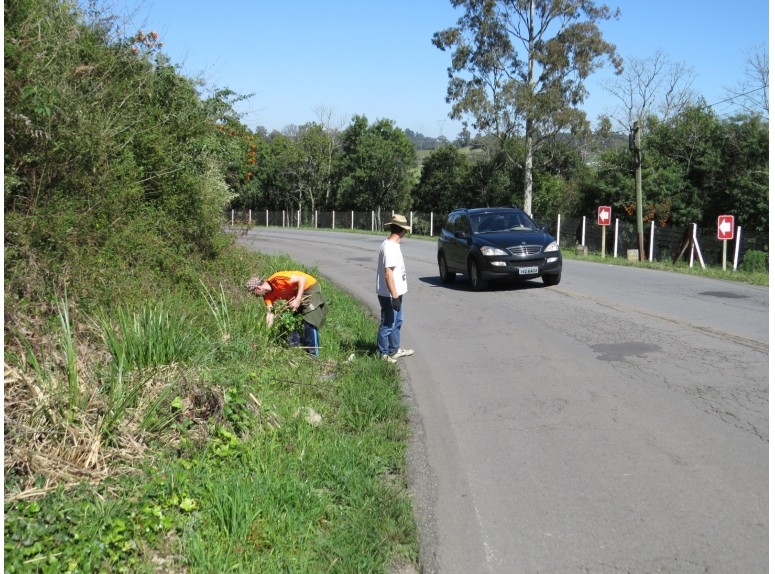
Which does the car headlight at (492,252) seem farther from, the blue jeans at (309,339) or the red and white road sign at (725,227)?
the red and white road sign at (725,227)

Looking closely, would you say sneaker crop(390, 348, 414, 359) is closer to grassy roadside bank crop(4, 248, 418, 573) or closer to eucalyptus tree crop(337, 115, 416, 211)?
grassy roadside bank crop(4, 248, 418, 573)

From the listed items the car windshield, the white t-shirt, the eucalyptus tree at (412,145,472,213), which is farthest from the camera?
the eucalyptus tree at (412,145,472,213)

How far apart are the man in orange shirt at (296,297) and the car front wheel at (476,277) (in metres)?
6.89

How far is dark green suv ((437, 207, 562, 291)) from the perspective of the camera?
594 inches

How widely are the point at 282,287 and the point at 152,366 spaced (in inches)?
115

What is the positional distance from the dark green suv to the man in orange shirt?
22.2 feet

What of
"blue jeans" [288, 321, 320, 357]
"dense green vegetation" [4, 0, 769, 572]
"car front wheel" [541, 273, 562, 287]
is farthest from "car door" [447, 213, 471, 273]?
"blue jeans" [288, 321, 320, 357]

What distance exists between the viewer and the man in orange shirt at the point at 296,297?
8.85 meters

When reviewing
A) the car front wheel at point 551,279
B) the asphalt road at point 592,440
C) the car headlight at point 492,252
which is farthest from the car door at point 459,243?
the asphalt road at point 592,440

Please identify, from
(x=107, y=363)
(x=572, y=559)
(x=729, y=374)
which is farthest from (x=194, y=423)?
(x=729, y=374)

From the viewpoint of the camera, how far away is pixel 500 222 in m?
16.4

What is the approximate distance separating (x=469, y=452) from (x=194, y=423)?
2073 millimetres

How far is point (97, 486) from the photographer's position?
453 cm

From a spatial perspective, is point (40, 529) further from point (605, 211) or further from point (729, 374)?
point (605, 211)
